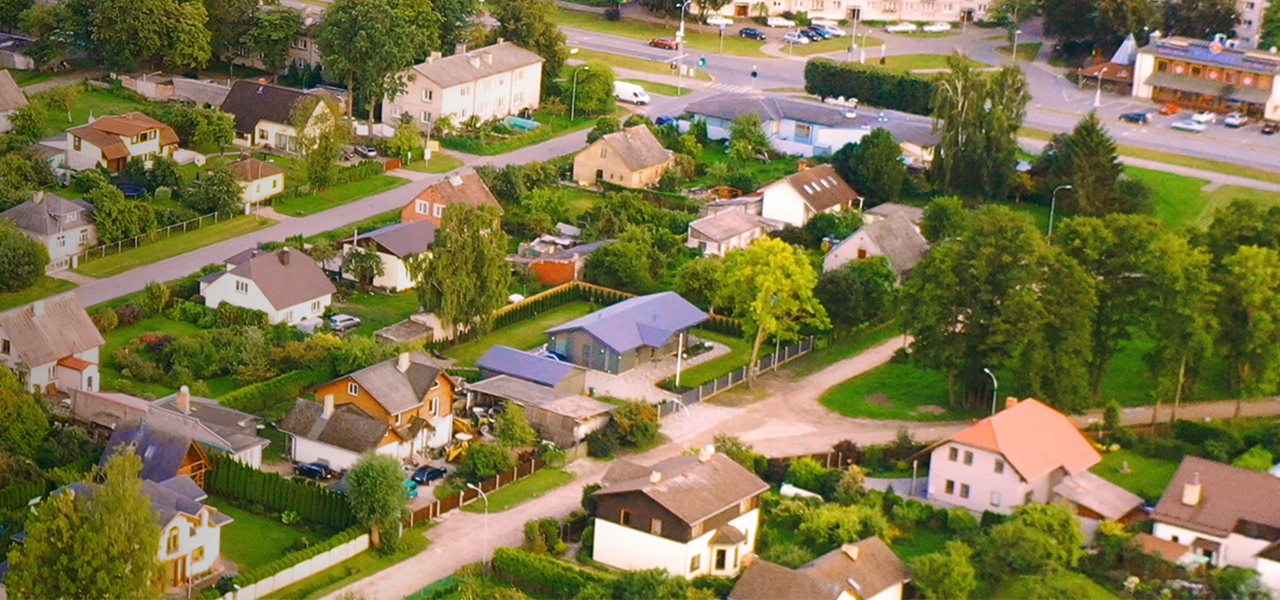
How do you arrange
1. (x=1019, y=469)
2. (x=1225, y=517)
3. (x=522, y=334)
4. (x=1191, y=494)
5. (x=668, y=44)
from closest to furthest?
(x=1225, y=517) < (x=1191, y=494) < (x=1019, y=469) < (x=522, y=334) < (x=668, y=44)

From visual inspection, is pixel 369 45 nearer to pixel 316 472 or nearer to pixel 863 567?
pixel 316 472

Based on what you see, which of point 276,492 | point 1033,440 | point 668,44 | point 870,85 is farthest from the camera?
point 668,44

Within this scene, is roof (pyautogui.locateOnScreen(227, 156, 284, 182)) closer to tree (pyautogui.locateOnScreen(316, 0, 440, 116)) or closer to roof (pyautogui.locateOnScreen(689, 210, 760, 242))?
tree (pyautogui.locateOnScreen(316, 0, 440, 116))

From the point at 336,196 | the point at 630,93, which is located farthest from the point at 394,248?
the point at 630,93

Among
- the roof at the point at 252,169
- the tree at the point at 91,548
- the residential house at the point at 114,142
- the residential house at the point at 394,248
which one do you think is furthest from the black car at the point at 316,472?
the residential house at the point at 114,142

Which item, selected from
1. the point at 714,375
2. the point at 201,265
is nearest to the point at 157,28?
the point at 201,265

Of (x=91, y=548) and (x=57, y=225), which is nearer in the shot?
(x=91, y=548)
